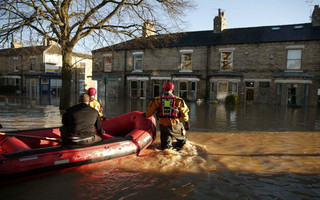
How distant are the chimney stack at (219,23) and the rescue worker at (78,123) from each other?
72.9ft

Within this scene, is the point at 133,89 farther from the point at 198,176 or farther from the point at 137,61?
the point at 198,176

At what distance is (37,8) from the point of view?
392 inches

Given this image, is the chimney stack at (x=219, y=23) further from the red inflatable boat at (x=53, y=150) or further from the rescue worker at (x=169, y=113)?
the rescue worker at (x=169, y=113)

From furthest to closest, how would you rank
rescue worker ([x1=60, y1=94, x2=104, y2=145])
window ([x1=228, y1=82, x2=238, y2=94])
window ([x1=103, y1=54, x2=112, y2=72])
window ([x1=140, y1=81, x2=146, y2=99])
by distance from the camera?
window ([x1=103, y1=54, x2=112, y2=72]), window ([x1=140, y1=81, x2=146, y2=99]), window ([x1=228, y1=82, x2=238, y2=94]), rescue worker ([x1=60, y1=94, x2=104, y2=145])

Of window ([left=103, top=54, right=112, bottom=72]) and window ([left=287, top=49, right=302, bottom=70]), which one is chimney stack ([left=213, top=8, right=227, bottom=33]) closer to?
window ([left=287, top=49, right=302, bottom=70])

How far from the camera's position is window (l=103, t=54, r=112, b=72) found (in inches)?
1131

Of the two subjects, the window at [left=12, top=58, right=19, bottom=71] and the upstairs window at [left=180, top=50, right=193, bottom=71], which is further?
the window at [left=12, top=58, right=19, bottom=71]

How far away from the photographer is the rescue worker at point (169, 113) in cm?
589

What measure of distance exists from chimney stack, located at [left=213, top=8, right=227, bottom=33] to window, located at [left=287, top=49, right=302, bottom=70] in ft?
23.5

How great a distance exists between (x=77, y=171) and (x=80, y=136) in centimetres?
68

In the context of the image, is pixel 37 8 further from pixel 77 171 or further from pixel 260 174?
pixel 260 174

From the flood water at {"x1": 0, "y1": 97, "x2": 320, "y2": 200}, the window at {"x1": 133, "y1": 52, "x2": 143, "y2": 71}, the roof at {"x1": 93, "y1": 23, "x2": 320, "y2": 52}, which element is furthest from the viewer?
the window at {"x1": 133, "y1": 52, "x2": 143, "y2": 71}

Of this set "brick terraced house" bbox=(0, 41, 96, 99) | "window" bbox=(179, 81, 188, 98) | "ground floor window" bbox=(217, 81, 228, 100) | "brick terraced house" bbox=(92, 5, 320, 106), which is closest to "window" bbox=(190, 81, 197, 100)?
"brick terraced house" bbox=(92, 5, 320, 106)

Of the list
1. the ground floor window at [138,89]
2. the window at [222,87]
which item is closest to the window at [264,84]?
the window at [222,87]
